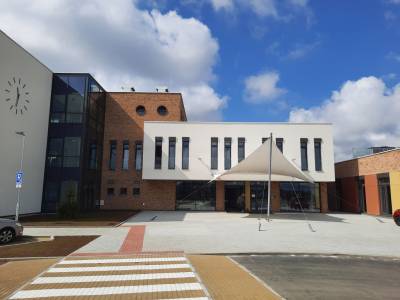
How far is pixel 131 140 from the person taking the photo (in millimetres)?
28703

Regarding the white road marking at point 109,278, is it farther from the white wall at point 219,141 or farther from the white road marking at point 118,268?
the white wall at point 219,141

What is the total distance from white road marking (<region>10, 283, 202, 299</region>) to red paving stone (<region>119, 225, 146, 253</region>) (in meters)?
3.97

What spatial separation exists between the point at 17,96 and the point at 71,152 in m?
5.49

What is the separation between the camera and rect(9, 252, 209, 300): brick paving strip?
5785 mm

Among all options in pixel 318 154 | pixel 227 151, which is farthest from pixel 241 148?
pixel 318 154

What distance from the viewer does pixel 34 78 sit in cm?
2198

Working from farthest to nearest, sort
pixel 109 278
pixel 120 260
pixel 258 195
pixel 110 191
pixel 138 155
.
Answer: pixel 138 155 < pixel 110 191 < pixel 258 195 < pixel 120 260 < pixel 109 278

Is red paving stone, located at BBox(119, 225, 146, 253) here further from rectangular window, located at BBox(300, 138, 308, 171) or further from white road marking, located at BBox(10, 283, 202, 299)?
rectangular window, located at BBox(300, 138, 308, 171)

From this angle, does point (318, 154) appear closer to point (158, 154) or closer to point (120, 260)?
point (158, 154)

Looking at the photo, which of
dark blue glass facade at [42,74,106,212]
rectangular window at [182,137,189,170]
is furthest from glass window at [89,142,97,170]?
rectangular window at [182,137,189,170]

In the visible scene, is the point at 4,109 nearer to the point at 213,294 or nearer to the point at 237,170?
the point at 237,170

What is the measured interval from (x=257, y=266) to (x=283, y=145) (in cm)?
1944

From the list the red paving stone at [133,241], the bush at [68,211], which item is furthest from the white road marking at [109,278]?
the bush at [68,211]

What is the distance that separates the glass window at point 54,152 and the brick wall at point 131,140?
4.93 meters
